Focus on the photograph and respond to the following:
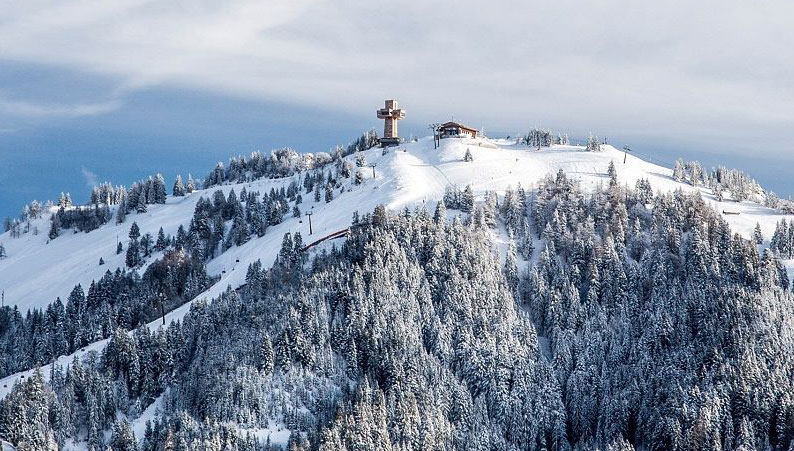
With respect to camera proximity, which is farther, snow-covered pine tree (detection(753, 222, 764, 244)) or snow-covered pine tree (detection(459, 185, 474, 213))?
snow-covered pine tree (detection(459, 185, 474, 213))

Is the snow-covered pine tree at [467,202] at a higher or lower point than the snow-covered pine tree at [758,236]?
higher

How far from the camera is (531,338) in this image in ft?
487

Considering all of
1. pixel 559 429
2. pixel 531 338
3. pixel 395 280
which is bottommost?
pixel 559 429

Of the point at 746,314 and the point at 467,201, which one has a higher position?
the point at 467,201

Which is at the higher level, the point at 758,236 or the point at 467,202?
the point at 467,202

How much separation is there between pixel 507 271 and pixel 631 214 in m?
34.3

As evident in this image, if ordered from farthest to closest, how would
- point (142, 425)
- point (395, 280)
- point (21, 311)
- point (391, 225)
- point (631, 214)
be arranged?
point (21, 311), point (631, 214), point (391, 225), point (395, 280), point (142, 425)

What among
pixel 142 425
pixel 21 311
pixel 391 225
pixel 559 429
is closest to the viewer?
pixel 142 425

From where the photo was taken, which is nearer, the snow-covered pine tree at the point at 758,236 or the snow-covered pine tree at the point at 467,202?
the snow-covered pine tree at the point at 758,236

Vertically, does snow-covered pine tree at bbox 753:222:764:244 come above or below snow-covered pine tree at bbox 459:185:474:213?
below

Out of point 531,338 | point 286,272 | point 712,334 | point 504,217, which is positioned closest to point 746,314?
point 712,334

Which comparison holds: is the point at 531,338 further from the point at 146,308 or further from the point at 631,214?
the point at 146,308

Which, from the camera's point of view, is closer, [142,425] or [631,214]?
[142,425]

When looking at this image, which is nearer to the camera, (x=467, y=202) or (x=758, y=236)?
(x=758, y=236)
